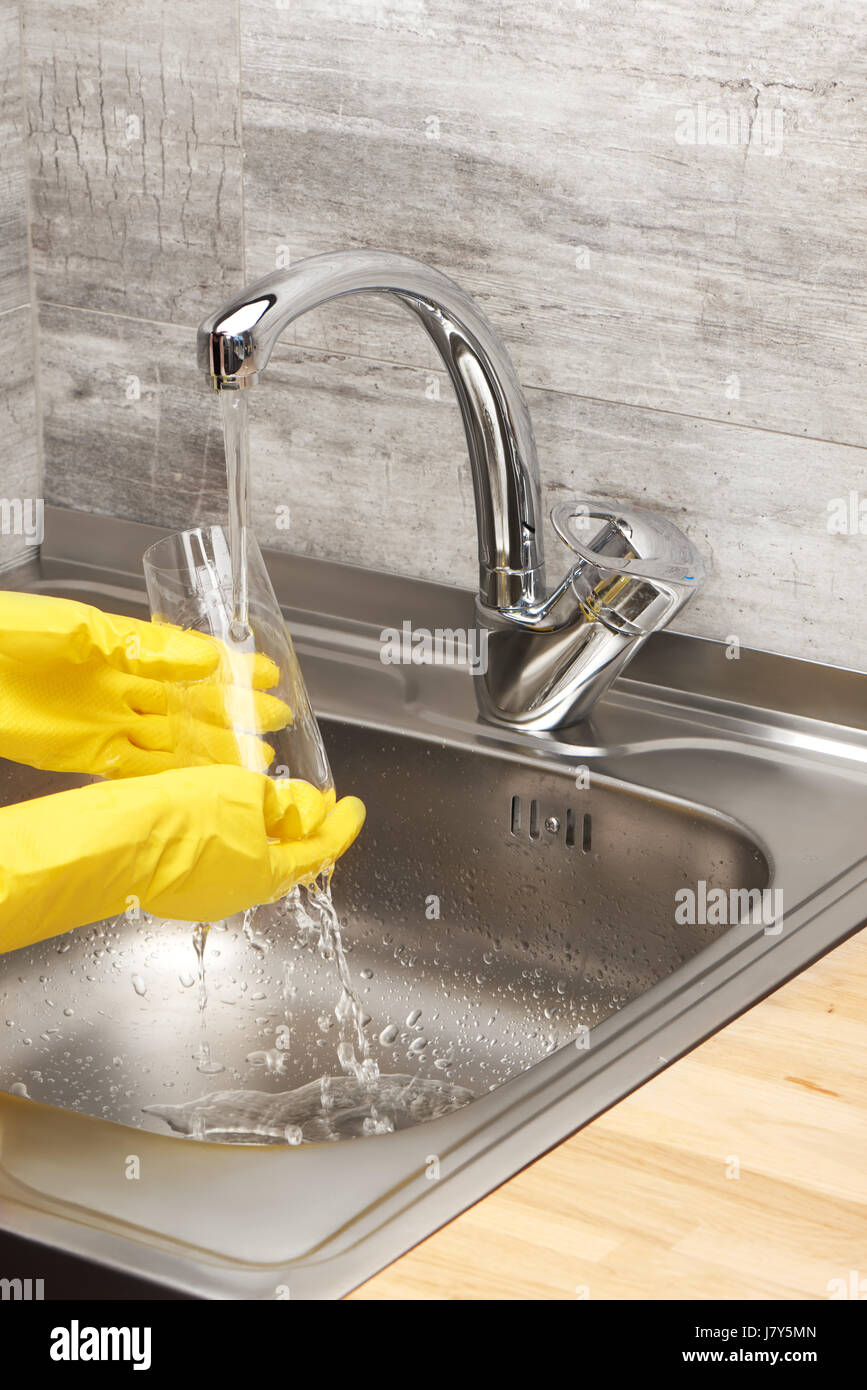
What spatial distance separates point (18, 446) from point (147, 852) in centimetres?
61

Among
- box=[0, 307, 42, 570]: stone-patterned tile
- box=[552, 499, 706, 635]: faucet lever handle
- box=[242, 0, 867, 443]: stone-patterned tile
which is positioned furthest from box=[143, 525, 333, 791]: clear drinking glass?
box=[0, 307, 42, 570]: stone-patterned tile

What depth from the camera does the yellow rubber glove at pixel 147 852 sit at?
0.74 metres

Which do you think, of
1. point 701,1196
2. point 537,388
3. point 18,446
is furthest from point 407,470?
point 701,1196

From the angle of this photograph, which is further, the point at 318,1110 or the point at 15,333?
the point at 15,333

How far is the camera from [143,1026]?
102 centimetres

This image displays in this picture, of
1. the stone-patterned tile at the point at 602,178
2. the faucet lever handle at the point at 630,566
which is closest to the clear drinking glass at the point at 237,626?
the faucet lever handle at the point at 630,566

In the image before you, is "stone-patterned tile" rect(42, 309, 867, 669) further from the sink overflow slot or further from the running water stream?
the running water stream

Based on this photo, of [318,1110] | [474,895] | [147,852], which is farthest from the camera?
[474,895]

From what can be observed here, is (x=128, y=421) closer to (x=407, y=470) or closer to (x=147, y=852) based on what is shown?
(x=407, y=470)

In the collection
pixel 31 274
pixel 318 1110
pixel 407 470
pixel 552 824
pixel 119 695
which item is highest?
pixel 31 274

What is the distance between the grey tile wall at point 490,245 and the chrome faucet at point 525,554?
82mm

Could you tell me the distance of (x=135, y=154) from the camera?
1176mm

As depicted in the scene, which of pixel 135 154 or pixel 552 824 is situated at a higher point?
pixel 135 154

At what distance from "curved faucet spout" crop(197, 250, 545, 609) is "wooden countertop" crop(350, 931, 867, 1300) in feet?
1.23
